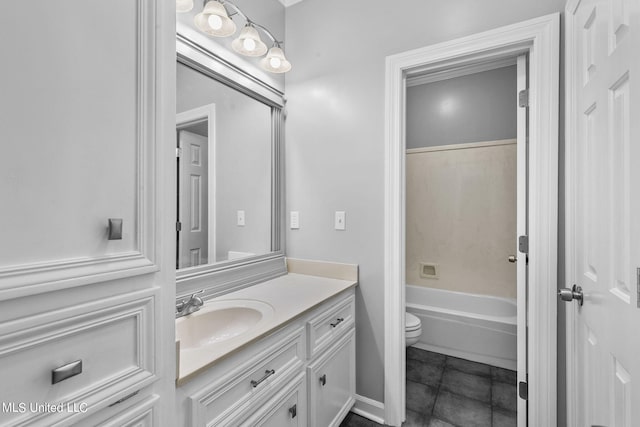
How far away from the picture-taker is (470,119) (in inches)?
112

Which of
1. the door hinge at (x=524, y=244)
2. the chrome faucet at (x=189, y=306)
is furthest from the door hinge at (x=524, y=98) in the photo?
the chrome faucet at (x=189, y=306)

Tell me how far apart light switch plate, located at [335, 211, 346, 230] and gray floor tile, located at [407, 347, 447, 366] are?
4.67ft

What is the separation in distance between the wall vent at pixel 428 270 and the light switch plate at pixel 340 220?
1.53 metres

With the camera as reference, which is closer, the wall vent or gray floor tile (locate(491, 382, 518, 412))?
gray floor tile (locate(491, 382, 518, 412))

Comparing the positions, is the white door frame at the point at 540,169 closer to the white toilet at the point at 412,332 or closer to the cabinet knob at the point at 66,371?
the white toilet at the point at 412,332

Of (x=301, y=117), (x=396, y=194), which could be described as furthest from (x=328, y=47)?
(x=396, y=194)

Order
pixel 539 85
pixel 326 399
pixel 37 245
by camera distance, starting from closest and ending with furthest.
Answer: pixel 37 245 → pixel 539 85 → pixel 326 399

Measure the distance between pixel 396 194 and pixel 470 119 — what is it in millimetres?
1732

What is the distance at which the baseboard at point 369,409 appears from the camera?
1.73m

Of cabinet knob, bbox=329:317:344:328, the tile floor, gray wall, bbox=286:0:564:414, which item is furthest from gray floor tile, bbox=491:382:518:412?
cabinet knob, bbox=329:317:344:328

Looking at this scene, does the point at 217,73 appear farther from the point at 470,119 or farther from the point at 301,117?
the point at 470,119

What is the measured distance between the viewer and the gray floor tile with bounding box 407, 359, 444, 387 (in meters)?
2.15

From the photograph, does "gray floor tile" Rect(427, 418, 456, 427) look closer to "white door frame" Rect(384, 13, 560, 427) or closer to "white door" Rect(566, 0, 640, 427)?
"white door frame" Rect(384, 13, 560, 427)

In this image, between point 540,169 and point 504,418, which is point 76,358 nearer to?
point 540,169
